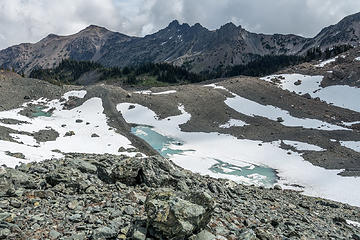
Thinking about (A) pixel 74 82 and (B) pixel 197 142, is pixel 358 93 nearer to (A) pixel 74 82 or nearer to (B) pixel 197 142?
(B) pixel 197 142

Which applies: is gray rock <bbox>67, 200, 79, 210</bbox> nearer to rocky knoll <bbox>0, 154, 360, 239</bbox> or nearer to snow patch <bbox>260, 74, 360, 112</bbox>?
rocky knoll <bbox>0, 154, 360, 239</bbox>

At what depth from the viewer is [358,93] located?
3386 inches

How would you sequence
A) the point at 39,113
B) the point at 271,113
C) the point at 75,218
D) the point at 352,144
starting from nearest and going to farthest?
1. the point at 75,218
2. the point at 352,144
3. the point at 39,113
4. the point at 271,113

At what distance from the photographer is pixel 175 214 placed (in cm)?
793

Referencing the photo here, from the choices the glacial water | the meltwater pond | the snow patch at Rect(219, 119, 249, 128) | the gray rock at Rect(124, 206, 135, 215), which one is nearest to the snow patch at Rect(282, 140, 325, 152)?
the meltwater pond

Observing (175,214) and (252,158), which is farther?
(252,158)

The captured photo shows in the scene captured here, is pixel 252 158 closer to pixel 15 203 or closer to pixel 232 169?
pixel 232 169

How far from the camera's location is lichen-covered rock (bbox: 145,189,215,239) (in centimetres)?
783

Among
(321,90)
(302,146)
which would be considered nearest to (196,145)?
(302,146)

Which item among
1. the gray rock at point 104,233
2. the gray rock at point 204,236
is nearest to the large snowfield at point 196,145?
the gray rock at point 104,233

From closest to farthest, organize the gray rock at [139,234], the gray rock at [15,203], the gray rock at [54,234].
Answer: the gray rock at [139,234]
the gray rock at [54,234]
the gray rock at [15,203]

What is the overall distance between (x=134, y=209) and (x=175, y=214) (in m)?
3.14

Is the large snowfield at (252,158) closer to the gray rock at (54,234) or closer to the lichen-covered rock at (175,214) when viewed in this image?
the lichen-covered rock at (175,214)

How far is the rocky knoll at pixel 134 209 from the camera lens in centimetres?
812
